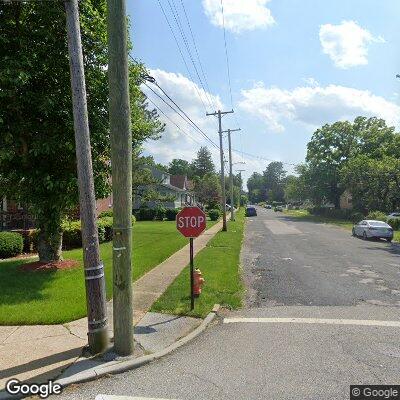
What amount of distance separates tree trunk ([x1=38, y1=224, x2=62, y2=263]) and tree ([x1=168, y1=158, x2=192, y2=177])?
121831mm

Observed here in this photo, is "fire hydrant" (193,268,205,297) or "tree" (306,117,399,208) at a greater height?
"tree" (306,117,399,208)

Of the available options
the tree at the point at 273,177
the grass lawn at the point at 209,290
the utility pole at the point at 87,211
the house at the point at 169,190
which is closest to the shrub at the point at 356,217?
the house at the point at 169,190

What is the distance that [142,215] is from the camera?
45.3m

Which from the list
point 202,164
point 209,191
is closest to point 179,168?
point 202,164

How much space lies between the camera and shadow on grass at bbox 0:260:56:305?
28.9 feet

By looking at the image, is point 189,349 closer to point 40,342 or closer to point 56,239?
point 40,342

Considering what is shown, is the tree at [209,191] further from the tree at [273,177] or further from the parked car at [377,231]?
the tree at [273,177]

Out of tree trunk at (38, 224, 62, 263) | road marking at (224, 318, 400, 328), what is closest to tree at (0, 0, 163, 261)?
tree trunk at (38, 224, 62, 263)

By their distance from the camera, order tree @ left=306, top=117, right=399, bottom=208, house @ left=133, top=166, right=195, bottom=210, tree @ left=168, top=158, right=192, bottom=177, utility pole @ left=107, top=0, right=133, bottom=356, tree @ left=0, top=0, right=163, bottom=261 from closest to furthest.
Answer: utility pole @ left=107, top=0, right=133, bottom=356
tree @ left=0, top=0, right=163, bottom=261
house @ left=133, top=166, right=195, bottom=210
tree @ left=306, top=117, right=399, bottom=208
tree @ left=168, top=158, right=192, bottom=177

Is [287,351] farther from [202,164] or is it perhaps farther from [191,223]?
[202,164]

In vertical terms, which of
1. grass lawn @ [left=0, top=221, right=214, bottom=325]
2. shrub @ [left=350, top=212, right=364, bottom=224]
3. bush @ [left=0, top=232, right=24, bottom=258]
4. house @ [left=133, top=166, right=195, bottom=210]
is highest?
house @ [left=133, top=166, right=195, bottom=210]

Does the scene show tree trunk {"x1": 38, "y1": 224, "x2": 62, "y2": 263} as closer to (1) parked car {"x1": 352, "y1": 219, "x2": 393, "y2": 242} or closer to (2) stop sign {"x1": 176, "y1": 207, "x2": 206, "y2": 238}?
(2) stop sign {"x1": 176, "y1": 207, "x2": 206, "y2": 238}

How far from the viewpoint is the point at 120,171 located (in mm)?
6055

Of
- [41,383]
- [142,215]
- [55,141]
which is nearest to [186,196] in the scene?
[142,215]
